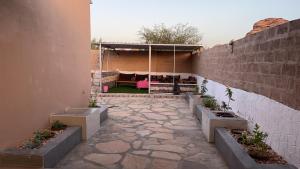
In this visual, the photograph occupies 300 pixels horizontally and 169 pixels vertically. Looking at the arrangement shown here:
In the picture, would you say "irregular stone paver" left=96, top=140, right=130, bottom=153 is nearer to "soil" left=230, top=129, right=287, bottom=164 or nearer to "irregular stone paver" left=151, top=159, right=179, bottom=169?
"irregular stone paver" left=151, top=159, right=179, bottom=169

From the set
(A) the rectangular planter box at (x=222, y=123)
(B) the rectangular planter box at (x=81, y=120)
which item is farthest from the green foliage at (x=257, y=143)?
(B) the rectangular planter box at (x=81, y=120)

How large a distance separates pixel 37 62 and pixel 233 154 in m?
3.73

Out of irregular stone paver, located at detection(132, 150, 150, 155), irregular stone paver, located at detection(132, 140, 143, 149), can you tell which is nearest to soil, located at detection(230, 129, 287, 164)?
irregular stone paver, located at detection(132, 150, 150, 155)

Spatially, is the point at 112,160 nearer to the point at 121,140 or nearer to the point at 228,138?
the point at 121,140

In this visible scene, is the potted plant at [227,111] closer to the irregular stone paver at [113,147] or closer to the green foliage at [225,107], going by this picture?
the green foliage at [225,107]

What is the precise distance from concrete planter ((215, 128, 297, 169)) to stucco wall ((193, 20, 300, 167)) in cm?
48

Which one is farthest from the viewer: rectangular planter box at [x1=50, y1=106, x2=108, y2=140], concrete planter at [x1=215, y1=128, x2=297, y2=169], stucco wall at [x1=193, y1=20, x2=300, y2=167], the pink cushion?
the pink cushion

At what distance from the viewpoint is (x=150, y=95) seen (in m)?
13.5

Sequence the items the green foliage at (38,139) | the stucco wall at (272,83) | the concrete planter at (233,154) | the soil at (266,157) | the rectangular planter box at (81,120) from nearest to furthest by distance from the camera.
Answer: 1. the concrete planter at (233,154)
2. the stucco wall at (272,83)
3. the soil at (266,157)
4. the green foliage at (38,139)
5. the rectangular planter box at (81,120)

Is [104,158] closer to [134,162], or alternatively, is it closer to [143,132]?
[134,162]

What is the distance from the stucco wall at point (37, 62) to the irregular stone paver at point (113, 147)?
3.94 ft

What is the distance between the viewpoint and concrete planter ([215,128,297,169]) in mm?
3410

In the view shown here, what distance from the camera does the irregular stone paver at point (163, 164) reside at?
442cm

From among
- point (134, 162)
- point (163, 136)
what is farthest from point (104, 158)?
point (163, 136)
